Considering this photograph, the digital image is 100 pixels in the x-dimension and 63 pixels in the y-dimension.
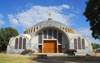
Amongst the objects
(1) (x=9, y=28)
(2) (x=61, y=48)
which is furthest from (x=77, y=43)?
(1) (x=9, y=28)

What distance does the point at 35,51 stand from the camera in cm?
2233

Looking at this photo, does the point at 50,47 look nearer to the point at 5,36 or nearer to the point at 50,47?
the point at 50,47

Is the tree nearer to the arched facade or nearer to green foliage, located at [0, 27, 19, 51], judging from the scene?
the arched facade

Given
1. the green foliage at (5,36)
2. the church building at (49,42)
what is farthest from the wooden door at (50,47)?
the green foliage at (5,36)

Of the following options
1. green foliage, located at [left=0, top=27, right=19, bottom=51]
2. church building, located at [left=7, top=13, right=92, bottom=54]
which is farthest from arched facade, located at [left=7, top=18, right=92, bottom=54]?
green foliage, located at [left=0, top=27, right=19, bottom=51]

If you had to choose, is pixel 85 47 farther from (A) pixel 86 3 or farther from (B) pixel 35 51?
(A) pixel 86 3

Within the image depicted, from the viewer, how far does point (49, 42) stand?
23281 millimetres

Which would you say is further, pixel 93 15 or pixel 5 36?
pixel 5 36

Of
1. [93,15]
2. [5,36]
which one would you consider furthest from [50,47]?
[5,36]

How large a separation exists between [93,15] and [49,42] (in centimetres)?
1410

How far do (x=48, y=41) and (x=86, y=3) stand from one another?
45.5 feet

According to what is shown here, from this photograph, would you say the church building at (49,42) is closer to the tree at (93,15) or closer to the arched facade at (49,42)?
the arched facade at (49,42)

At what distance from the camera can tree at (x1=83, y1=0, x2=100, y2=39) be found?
1033 cm

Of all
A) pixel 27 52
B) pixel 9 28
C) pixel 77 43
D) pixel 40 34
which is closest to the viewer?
pixel 27 52
